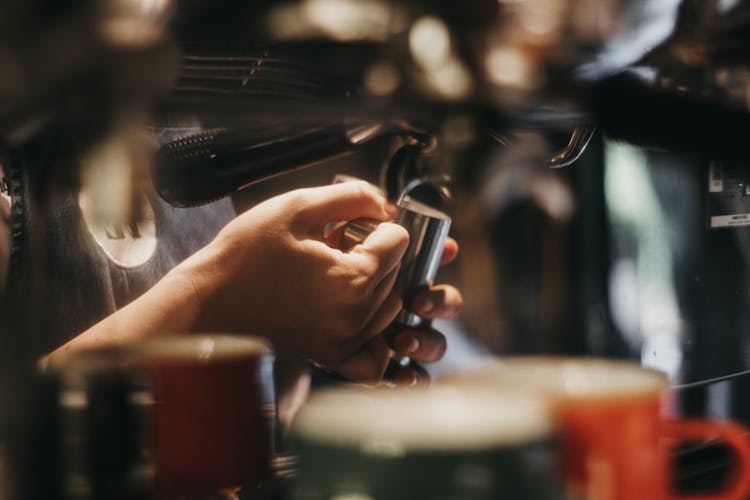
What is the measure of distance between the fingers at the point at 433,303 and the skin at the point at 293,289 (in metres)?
0.01

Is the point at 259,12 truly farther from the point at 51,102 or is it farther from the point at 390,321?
the point at 390,321

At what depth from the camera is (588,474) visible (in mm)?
285

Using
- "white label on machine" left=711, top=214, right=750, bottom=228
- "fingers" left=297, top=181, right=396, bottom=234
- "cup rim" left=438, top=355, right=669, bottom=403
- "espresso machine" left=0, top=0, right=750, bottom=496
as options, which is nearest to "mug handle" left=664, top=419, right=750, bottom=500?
"cup rim" left=438, top=355, right=669, bottom=403

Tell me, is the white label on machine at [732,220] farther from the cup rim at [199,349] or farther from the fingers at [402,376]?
the cup rim at [199,349]

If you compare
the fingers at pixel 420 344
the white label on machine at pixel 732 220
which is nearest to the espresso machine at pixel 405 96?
the white label on machine at pixel 732 220

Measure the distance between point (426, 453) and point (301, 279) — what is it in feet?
0.97

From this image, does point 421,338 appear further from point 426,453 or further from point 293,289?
point 426,453

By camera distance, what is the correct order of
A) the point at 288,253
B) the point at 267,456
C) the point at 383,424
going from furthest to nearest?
the point at 288,253 → the point at 267,456 → the point at 383,424

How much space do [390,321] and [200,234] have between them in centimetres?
17

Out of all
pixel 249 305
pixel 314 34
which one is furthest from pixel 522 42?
pixel 249 305

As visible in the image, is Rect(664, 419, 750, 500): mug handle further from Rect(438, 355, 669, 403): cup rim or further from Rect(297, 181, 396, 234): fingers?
Rect(297, 181, 396, 234): fingers

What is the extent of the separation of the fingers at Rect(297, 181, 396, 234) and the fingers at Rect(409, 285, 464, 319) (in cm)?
6

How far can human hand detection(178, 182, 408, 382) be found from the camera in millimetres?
512

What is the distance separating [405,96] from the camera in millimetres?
416
